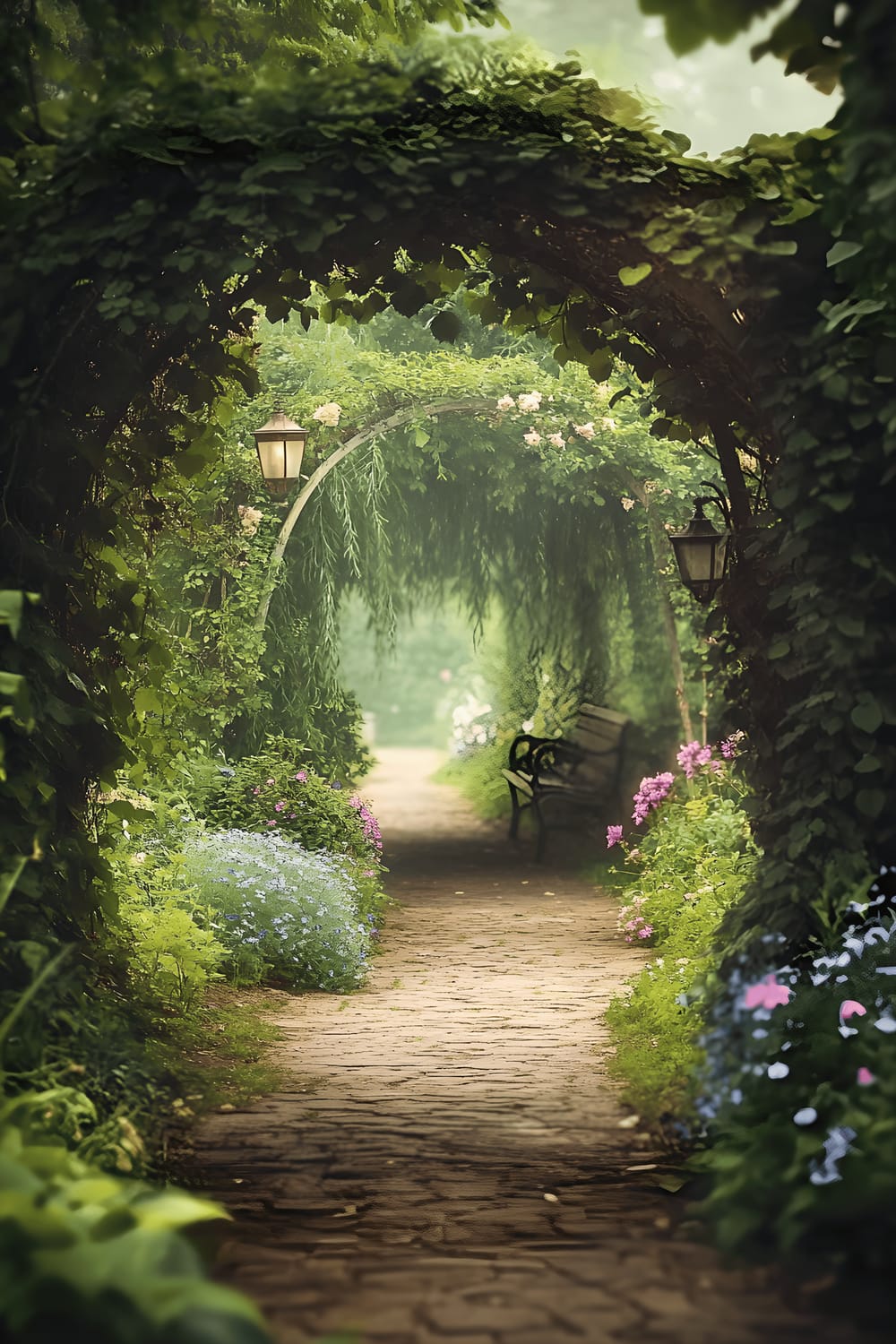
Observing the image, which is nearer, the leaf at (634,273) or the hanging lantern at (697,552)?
the leaf at (634,273)

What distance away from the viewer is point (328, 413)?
976 cm

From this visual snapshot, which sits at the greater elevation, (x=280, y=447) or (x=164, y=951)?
(x=280, y=447)

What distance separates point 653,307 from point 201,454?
180 centimetres

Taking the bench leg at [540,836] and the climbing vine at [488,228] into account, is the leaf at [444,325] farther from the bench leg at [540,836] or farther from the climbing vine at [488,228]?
the bench leg at [540,836]

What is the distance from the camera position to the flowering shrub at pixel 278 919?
7078 mm

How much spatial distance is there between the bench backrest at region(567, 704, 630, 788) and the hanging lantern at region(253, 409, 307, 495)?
4527 millimetres

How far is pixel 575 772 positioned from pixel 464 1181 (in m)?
8.61

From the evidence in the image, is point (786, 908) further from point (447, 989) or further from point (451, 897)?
point (451, 897)

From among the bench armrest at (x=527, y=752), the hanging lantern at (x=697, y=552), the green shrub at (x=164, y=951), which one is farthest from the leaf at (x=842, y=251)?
the bench armrest at (x=527, y=752)

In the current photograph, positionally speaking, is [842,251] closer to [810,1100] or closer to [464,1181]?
[810,1100]

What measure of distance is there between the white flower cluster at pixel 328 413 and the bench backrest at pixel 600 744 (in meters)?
4.07

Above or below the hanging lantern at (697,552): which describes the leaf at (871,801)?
below

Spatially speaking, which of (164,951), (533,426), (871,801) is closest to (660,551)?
(533,426)

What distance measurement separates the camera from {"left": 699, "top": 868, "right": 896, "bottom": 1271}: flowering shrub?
289 centimetres
